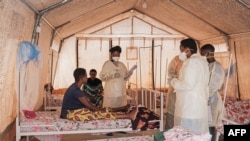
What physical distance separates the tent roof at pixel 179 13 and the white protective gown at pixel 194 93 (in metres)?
1.98

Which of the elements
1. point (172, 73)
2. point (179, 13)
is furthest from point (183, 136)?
point (179, 13)

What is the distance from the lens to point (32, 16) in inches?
151

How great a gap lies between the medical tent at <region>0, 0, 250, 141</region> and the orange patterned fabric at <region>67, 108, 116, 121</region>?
0.52 m

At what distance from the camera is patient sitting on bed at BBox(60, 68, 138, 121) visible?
344cm

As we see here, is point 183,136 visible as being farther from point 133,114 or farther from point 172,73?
point 172,73

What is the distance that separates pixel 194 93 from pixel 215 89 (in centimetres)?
57

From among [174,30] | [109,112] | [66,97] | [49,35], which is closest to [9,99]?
[66,97]

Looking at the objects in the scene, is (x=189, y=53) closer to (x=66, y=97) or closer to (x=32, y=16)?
(x=66, y=97)

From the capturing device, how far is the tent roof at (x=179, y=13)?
444cm

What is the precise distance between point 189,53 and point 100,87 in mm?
2910

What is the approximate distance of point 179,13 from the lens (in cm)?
624

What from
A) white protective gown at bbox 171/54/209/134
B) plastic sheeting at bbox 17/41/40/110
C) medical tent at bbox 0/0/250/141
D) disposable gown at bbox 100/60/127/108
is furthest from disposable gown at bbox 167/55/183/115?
plastic sheeting at bbox 17/41/40/110

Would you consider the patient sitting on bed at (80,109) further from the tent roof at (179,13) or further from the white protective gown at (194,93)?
the tent roof at (179,13)

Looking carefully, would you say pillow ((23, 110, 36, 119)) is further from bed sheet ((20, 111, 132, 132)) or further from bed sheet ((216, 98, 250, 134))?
bed sheet ((216, 98, 250, 134))
